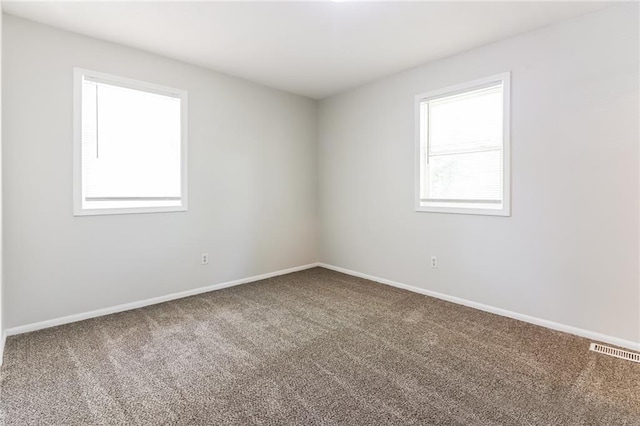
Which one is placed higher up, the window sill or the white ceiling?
the white ceiling

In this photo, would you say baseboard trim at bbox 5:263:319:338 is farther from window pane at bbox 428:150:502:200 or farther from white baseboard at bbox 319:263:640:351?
window pane at bbox 428:150:502:200

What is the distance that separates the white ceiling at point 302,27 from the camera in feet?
7.79

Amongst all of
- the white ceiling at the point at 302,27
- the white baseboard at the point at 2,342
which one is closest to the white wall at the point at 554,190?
the white ceiling at the point at 302,27

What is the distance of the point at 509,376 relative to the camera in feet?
6.43

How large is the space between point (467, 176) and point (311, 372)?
2.52m

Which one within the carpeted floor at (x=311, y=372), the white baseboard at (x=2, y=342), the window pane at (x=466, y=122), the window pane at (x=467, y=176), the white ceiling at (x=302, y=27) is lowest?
the carpeted floor at (x=311, y=372)

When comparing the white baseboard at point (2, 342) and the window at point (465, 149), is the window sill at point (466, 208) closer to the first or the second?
the window at point (465, 149)

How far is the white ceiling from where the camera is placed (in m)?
2.38

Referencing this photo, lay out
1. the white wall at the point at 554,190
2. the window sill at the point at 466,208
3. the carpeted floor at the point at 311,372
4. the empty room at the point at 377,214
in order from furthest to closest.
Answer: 1. the window sill at the point at 466,208
2. the white wall at the point at 554,190
3. the empty room at the point at 377,214
4. the carpeted floor at the point at 311,372

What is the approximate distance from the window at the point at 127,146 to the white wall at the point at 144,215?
0.08m

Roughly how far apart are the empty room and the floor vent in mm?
18

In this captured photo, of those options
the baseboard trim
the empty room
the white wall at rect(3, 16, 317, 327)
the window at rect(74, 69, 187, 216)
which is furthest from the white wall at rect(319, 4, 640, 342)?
the window at rect(74, 69, 187, 216)

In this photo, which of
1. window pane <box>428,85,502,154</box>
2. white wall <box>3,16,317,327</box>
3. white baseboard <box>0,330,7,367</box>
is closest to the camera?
white baseboard <box>0,330,7,367</box>

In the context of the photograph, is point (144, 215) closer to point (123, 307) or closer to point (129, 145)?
point (129, 145)
